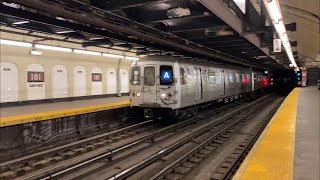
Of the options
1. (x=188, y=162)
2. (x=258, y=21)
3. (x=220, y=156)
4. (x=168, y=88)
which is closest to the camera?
(x=188, y=162)

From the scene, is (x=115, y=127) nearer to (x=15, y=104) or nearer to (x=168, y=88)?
(x=168, y=88)

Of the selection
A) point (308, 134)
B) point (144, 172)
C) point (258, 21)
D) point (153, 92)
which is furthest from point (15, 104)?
point (308, 134)

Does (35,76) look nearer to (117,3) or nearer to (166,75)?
(166,75)

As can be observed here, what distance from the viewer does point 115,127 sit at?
12453 millimetres

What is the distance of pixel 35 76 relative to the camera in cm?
1502

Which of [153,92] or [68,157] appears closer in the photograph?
[68,157]

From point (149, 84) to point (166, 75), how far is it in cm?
77

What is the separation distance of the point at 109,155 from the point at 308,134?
4.44m

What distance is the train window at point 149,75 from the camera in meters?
11.7

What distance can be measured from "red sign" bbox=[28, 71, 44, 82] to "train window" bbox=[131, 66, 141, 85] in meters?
5.61

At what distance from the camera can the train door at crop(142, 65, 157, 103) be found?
1158 cm

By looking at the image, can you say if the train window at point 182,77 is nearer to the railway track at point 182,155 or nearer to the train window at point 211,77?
the railway track at point 182,155

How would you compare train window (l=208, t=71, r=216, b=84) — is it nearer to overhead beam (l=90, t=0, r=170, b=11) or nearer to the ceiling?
the ceiling

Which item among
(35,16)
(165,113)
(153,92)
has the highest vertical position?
(35,16)
